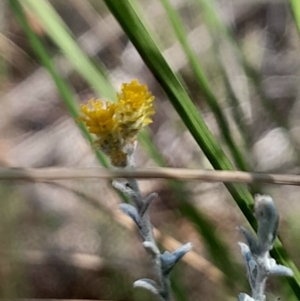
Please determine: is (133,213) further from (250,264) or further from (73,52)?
(73,52)

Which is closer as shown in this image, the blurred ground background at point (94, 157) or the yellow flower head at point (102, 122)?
the yellow flower head at point (102, 122)

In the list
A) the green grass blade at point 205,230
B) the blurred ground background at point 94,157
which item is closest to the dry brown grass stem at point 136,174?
the green grass blade at point 205,230

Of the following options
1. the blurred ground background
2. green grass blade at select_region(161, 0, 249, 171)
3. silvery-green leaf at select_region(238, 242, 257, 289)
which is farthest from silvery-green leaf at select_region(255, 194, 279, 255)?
the blurred ground background

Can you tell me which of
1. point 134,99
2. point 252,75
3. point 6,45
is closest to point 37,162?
point 6,45

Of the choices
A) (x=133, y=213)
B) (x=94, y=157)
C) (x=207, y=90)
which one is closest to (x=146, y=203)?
(x=133, y=213)

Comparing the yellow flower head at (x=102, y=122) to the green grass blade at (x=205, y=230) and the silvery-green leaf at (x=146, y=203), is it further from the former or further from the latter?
the green grass blade at (x=205, y=230)
